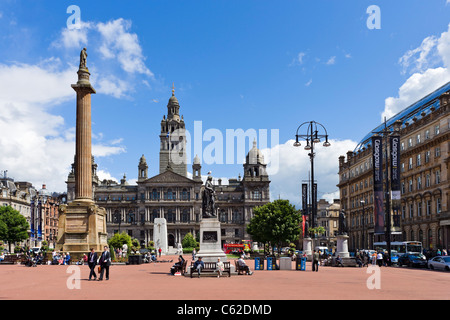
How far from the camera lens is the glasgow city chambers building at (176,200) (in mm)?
124938

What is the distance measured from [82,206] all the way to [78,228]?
1.62 metres

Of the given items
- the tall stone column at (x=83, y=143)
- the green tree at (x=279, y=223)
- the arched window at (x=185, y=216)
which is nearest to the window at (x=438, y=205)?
the green tree at (x=279, y=223)

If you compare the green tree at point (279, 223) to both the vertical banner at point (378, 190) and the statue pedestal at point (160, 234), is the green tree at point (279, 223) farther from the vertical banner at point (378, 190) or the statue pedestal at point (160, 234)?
the vertical banner at point (378, 190)

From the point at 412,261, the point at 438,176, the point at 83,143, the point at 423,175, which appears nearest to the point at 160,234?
the point at 83,143

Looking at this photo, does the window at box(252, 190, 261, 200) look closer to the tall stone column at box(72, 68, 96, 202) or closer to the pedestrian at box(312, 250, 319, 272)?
the tall stone column at box(72, 68, 96, 202)

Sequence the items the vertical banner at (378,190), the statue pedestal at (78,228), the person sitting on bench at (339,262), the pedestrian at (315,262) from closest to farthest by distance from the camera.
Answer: the pedestrian at (315,262)
the statue pedestal at (78,228)
the person sitting on bench at (339,262)
the vertical banner at (378,190)

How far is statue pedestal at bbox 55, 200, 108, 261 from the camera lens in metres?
35.6

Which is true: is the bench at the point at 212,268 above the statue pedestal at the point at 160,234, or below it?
above

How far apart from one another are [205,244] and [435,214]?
39.7 meters

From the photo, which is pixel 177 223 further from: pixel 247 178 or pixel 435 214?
pixel 435 214

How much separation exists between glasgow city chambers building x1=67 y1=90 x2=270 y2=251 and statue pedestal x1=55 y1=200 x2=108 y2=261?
288ft

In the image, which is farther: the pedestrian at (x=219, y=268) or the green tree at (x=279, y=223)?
the green tree at (x=279, y=223)

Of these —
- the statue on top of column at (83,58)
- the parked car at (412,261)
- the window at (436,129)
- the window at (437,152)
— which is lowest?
the parked car at (412,261)
